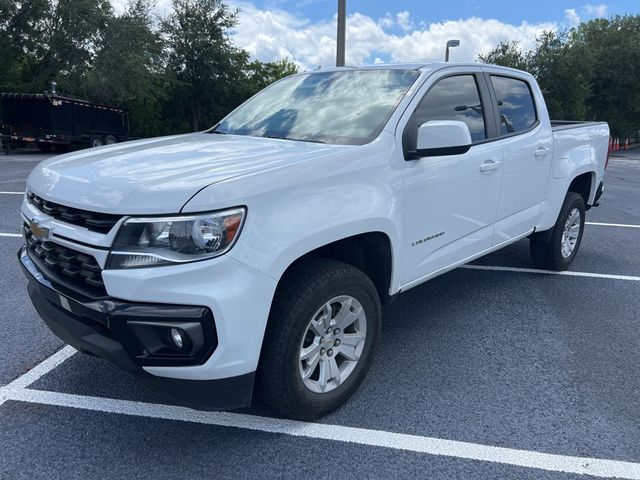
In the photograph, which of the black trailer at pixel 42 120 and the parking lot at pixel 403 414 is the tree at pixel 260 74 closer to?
the black trailer at pixel 42 120

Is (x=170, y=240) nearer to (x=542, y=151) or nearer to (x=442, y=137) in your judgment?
(x=442, y=137)

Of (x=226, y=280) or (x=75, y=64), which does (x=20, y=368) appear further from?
(x=75, y=64)

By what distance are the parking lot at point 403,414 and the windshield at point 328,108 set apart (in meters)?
1.48

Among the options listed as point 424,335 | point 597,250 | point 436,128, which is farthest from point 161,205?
point 597,250

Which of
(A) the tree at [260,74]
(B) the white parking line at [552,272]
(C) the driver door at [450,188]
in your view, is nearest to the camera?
(C) the driver door at [450,188]

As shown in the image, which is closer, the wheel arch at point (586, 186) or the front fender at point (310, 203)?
the front fender at point (310, 203)

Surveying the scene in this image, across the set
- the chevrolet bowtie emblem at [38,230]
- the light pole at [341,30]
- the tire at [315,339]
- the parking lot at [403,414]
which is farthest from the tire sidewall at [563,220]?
the light pole at [341,30]

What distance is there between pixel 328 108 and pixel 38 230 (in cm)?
184

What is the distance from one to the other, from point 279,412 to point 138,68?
26327 millimetres

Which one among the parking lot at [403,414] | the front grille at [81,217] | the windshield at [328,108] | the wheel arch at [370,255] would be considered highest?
the windshield at [328,108]

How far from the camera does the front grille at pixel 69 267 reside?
7.64 feet

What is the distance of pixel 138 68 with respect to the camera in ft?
85.3

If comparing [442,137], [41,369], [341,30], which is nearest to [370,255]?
[442,137]

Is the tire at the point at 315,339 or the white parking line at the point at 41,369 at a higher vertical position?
the tire at the point at 315,339
